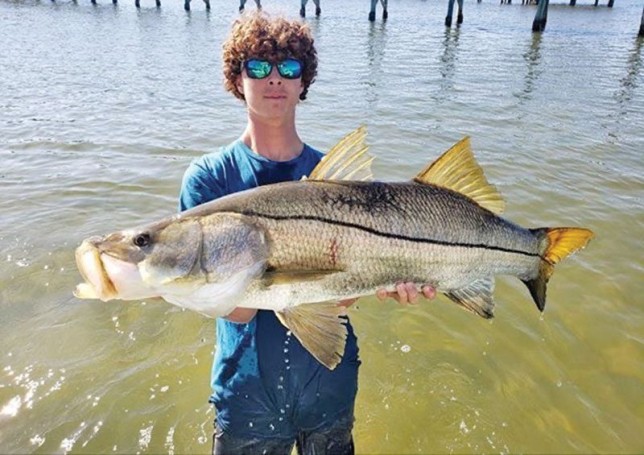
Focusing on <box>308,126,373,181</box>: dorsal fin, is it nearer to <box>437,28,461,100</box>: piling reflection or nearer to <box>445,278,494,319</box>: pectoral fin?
<box>445,278,494,319</box>: pectoral fin

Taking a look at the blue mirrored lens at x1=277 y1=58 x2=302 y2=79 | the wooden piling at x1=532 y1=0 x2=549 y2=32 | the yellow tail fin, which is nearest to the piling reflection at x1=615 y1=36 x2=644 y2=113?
the wooden piling at x1=532 y1=0 x2=549 y2=32

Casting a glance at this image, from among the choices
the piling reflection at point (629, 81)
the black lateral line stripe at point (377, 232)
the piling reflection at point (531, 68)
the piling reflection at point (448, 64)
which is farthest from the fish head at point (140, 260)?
the piling reflection at point (629, 81)

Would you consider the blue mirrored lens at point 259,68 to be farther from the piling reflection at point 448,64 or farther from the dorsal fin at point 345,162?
the piling reflection at point 448,64

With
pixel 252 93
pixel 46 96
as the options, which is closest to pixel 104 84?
pixel 46 96

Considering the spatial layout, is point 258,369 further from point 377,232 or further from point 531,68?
point 531,68

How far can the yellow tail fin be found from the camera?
108 inches

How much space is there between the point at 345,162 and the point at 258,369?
1.24m

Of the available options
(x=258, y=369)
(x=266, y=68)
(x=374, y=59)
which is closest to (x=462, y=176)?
(x=266, y=68)

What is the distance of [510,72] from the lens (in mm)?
19344

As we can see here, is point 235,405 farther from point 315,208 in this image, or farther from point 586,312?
point 586,312

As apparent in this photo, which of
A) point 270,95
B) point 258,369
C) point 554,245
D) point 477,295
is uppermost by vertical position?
point 270,95

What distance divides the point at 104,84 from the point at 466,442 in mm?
15898

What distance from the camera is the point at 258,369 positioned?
267 cm

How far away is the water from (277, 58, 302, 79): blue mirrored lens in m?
0.64
